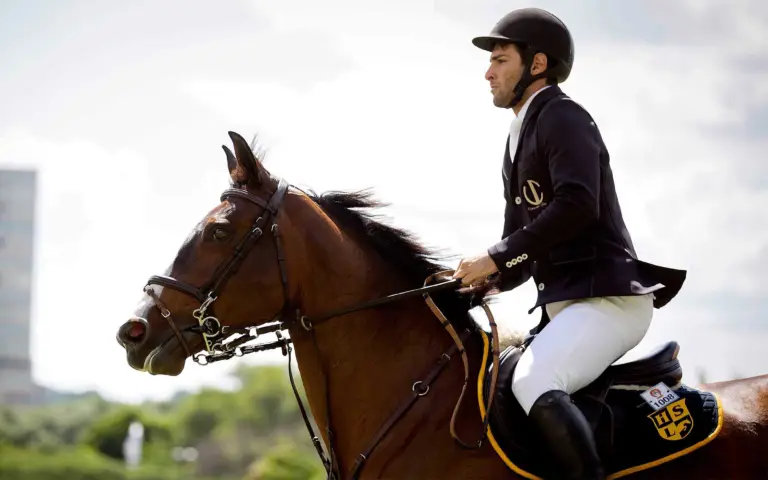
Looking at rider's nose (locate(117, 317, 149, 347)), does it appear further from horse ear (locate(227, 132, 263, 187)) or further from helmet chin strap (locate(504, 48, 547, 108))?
helmet chin strap (locate(504, 48, 547, 108))

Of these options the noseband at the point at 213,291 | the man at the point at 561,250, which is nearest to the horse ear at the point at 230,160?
the noseband at the point at 213,291

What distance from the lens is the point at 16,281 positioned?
209 ft

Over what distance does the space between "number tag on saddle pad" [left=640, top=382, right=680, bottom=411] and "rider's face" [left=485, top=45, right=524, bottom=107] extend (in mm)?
1801

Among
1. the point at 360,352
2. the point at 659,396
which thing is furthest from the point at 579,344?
the point at 360,352

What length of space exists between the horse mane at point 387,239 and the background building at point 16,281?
57.2 metres

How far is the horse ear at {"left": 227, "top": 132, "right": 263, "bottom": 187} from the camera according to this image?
532 centimetres

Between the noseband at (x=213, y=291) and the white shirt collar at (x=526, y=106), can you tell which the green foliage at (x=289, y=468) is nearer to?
the noseband at (x=213, y=291)

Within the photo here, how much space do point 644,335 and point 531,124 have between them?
1296 mm

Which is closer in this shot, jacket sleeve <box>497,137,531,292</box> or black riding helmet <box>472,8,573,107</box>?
black riding helmet <box>472,8,573,107</box>

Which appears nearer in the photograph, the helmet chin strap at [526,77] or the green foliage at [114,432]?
the helmet chin strap at [526,77]

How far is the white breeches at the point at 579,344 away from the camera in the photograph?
4.69m

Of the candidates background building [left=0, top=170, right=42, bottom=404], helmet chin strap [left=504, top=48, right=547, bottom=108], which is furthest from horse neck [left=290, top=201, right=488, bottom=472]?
background building [left=0, top=170, right=42, bottom=404]

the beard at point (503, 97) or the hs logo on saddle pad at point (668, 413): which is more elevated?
the beard at point (503, 97)

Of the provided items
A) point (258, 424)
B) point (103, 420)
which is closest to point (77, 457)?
point (103, 420)
